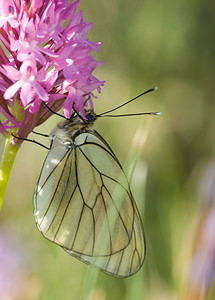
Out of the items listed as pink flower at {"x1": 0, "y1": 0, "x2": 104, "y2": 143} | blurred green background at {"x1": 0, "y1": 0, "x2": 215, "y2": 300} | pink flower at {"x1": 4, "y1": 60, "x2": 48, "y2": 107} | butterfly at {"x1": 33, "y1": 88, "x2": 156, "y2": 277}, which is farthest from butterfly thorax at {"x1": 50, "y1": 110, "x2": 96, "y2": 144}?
blurred green background at {"x1": 0, "y1": 0, "x2": 215, "y2": 300}

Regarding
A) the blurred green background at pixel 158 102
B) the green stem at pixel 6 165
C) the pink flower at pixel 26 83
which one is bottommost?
the green stem at pixel 6 165

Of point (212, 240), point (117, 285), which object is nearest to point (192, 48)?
point (117, 285)

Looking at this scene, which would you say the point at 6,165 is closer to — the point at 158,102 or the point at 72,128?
the point at 72,128

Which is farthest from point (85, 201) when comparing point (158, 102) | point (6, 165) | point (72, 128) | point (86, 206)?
point (158, 102)

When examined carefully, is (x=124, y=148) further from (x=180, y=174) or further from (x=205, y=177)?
(x=205, y=177)

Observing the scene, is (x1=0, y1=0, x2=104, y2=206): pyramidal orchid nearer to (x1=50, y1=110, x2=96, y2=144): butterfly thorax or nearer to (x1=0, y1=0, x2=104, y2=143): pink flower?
(x1=0, y1=0, x2=104, y2=143): pink flower

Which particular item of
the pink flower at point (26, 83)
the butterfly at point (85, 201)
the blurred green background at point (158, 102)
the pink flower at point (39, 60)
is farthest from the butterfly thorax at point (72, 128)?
the blurred green background at point (158, 102)

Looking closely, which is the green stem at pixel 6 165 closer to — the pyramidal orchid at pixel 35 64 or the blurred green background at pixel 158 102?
the pyramidal orchid at pixel 35 64
